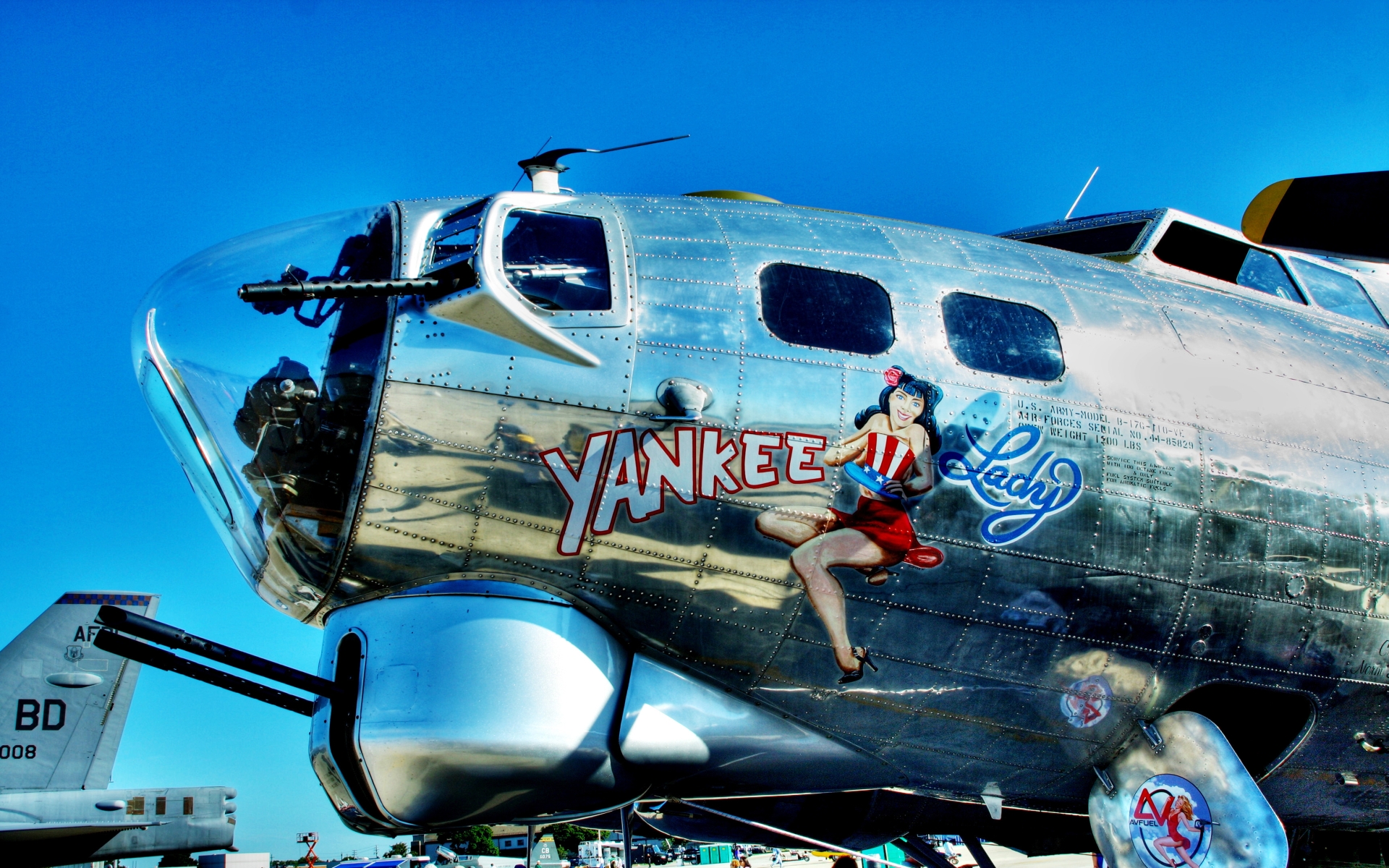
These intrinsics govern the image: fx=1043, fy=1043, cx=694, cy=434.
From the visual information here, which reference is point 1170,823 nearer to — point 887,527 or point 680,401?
point 887,527

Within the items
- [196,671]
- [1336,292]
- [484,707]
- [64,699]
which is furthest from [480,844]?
[484,707]

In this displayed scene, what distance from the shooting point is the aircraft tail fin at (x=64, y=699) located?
19531mm

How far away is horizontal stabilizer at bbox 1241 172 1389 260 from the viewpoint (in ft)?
22.4

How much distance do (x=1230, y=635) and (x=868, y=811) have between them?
9.12 feet

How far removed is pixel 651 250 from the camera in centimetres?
626

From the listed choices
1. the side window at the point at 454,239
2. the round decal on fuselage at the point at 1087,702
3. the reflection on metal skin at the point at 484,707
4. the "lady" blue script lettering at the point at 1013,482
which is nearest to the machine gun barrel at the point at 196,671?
the reflection on metal skin at the point at 484,707

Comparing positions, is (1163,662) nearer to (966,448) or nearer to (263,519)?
(966,448)

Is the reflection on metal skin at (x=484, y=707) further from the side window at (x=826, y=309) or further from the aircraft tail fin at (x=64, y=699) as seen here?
the aircraft tail fin at (x=64, y=699)

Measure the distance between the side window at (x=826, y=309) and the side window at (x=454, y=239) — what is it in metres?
1.72

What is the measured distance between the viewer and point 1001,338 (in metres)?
6.67

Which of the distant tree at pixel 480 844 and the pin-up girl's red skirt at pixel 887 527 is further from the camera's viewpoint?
the distant tree at pixel 480 844

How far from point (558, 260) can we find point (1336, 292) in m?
7.18

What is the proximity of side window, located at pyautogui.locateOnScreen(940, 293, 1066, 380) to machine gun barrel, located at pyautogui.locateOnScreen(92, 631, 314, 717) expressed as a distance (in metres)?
4.44

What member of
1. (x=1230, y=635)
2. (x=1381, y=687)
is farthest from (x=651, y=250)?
(x=1381, y=687)
